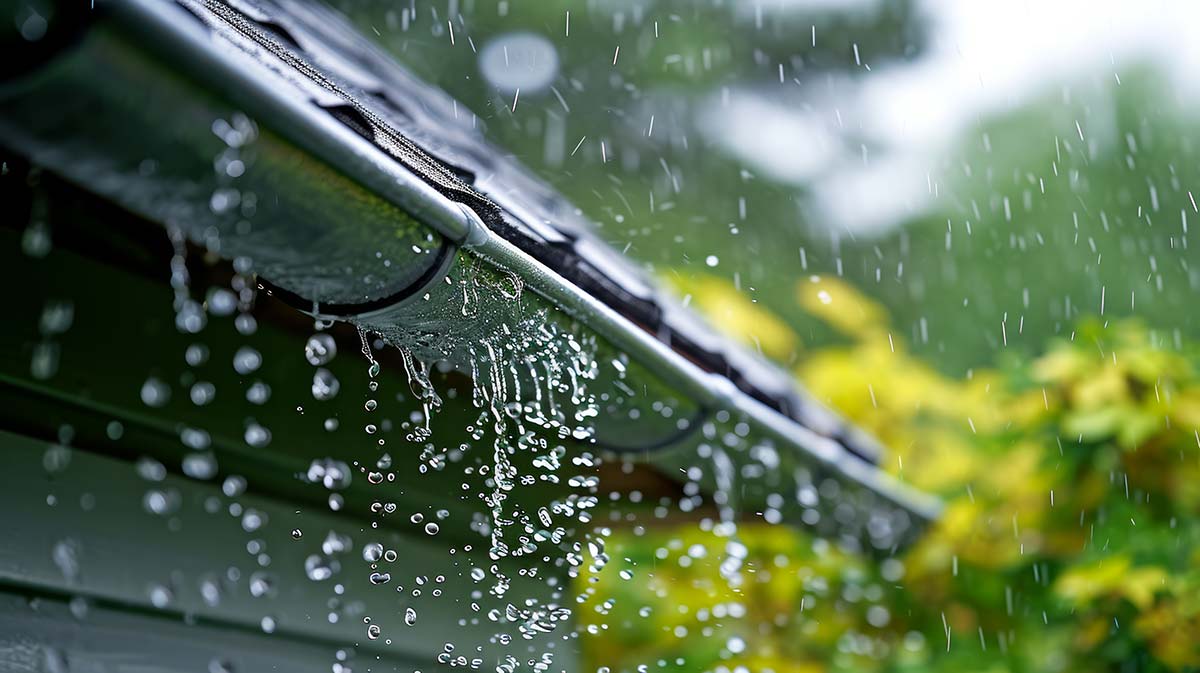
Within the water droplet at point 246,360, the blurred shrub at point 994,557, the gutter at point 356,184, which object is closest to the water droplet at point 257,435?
the water droplet at point 246,360

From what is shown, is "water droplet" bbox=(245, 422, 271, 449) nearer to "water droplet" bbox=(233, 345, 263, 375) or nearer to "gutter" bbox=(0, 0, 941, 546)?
"water droplet" bbox=(233, 345, 263, 375)

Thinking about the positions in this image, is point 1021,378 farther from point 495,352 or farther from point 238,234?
point 238,234

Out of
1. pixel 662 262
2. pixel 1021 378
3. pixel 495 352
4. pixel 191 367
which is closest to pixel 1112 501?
pixel 1021 378

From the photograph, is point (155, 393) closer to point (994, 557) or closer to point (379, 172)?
point (379, 172)

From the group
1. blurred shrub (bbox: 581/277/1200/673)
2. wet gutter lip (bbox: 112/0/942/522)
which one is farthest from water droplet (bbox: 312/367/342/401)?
blurred shrub (bbox: 581/277/1200/673)

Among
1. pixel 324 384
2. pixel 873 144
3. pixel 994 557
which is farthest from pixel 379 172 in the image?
pixel 873 144

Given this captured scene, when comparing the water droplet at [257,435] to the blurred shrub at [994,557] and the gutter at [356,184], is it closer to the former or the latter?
the gutter at [356,184]
